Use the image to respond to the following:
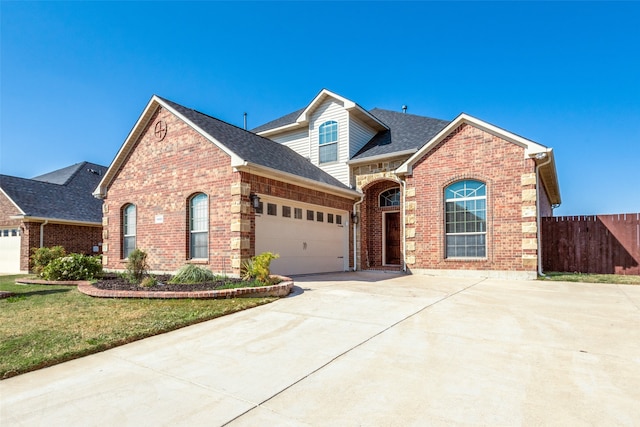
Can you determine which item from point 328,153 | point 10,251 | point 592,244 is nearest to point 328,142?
point 328,153

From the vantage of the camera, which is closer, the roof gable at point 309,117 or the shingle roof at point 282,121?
the roof gable at point 309,117

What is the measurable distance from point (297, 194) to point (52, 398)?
31.7 feet

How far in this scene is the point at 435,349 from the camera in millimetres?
4422

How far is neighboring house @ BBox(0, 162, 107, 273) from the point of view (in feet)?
56.6

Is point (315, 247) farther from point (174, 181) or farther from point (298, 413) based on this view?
point (298, 413)

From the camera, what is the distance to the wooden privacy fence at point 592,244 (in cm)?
1219

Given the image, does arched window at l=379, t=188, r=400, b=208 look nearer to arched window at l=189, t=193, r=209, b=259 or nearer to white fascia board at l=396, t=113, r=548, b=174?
white fascia board at l=396, t=113, r=548, b=174

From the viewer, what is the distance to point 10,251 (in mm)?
18078

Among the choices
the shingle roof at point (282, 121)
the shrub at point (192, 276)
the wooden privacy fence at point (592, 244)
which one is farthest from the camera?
the shingle roof at point (282, 121)

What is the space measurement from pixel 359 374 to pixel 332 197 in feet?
35.6

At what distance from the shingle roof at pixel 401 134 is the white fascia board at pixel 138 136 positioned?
6.15m

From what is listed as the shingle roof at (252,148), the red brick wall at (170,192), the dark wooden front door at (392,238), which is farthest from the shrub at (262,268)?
the dark wooden front door at (392,238)

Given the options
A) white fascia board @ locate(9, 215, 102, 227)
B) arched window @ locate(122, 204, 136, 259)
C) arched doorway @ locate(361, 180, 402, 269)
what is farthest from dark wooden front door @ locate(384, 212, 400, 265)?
white fascia board @ locate(9, 215, 102, 227)

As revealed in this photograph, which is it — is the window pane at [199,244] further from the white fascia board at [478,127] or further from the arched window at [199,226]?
the white fascia board at [478,127]
